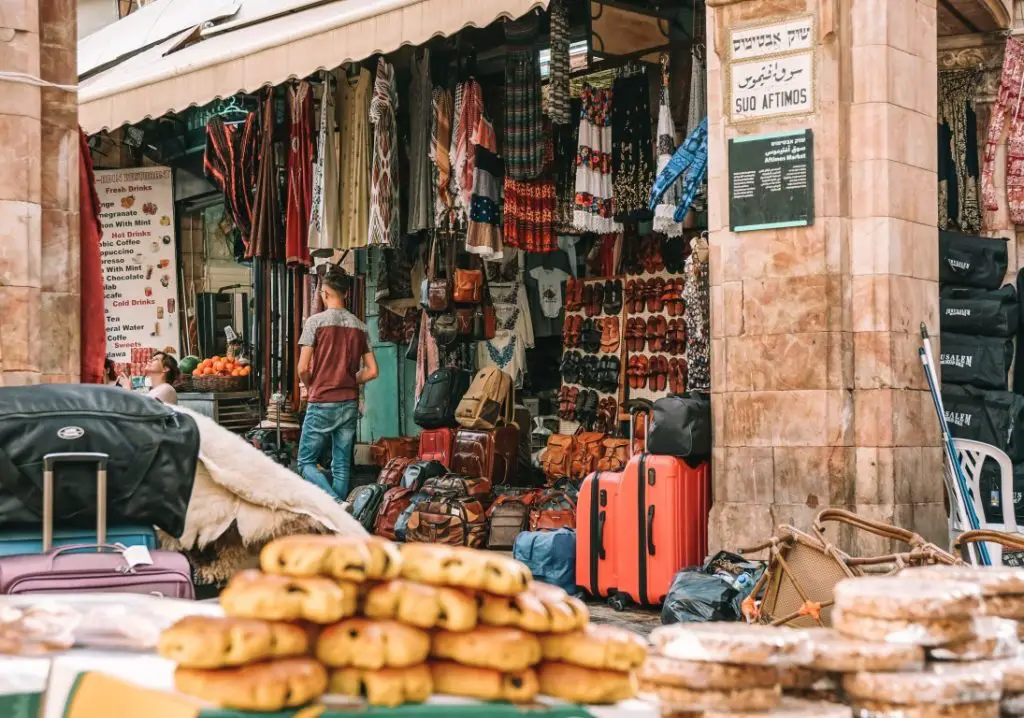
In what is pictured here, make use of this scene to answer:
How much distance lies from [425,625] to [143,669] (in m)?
0.62

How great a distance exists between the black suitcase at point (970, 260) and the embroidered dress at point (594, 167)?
107 inches

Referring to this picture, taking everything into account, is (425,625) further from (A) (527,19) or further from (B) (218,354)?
(B) (218,354)

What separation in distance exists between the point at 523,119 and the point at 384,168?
1.55 meters

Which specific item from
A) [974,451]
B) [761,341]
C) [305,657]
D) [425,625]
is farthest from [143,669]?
[974,451]

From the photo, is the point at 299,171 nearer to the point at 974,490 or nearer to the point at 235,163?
the point at 235,163

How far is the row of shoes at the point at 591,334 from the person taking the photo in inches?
504

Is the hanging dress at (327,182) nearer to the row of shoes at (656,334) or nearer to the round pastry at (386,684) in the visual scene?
the row of shoes at (656,334)

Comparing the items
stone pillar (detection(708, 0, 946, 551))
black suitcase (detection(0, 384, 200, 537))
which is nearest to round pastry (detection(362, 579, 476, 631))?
black suitcase (detection(0, 384, 200, 537))

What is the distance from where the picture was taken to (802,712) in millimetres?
2500

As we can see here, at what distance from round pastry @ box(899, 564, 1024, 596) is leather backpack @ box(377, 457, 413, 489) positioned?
930 centimetres

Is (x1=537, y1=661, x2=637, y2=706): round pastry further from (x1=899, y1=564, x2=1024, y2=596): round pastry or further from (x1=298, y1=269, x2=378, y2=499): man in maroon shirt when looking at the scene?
(x1=298, y1=269, x2=378, y2=499): man in maroon shirt

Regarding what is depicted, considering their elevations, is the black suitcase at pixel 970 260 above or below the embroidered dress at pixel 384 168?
below

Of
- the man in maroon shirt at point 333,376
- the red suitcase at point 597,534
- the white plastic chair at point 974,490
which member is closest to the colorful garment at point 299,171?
the man in maroon shirt at point 333,376

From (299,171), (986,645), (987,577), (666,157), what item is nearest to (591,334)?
(666,157)
